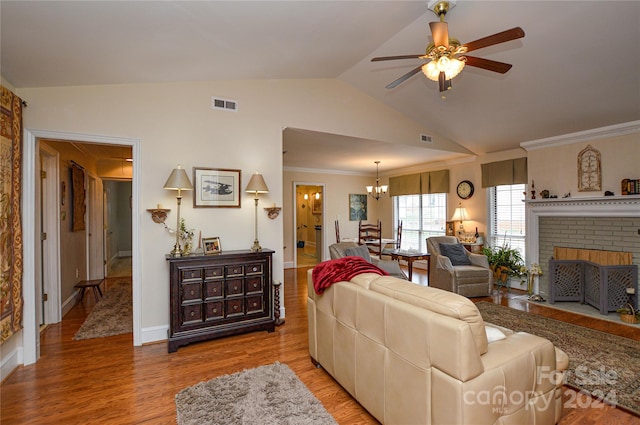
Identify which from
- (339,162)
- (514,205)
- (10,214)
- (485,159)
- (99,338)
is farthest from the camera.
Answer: (339,162)

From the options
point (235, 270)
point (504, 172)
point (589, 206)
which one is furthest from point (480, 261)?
point (235, 270)

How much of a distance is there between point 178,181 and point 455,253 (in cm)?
442

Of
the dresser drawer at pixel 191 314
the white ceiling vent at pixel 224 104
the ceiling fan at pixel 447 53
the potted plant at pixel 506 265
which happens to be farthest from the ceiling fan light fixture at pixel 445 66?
the potted plant at pixel 506 265

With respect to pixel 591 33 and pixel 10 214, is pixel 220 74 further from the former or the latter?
pixel 591 33

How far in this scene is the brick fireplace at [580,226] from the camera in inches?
158

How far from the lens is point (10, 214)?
2535 mm

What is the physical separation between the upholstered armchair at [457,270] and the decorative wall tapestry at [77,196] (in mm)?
5640

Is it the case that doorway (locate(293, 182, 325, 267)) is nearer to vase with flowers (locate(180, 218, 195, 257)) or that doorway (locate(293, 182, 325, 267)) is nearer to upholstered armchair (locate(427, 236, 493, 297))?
upholstered armchair (locate(427, 236, 493, 297))

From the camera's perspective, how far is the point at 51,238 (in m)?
3.72

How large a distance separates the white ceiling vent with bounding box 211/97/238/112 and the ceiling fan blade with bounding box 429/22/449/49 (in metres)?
2.32

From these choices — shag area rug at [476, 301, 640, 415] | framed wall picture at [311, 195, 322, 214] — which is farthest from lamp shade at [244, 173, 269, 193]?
framed wall picture at [311, 195, 322, 214]

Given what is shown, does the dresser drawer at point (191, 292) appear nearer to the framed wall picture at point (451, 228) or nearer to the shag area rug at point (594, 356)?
the shag area rug at point (594, 356)

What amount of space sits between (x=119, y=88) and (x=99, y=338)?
267cm

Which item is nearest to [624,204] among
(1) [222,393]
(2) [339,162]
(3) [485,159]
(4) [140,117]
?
(3) [485,159]
